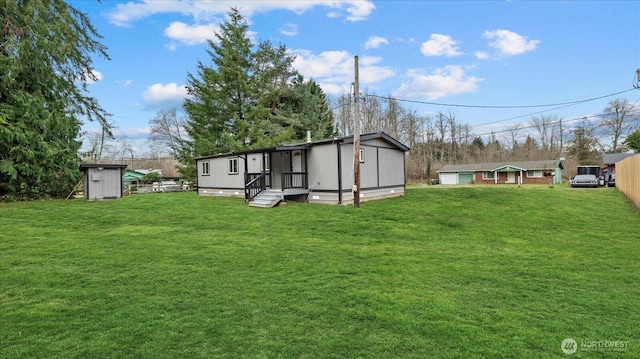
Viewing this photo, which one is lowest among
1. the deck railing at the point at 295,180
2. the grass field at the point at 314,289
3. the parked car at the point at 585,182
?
the grass field at the point at 314,289

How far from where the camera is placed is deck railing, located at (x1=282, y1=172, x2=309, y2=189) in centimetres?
1583

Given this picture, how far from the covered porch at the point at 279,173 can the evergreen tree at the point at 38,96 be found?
838cm

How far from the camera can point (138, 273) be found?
573 centimetres

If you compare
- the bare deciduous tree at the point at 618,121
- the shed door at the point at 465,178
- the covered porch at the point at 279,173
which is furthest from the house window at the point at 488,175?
the covered porch at the point at 279,173

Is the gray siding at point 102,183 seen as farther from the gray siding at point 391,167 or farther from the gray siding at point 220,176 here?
the gray siding at point 391,167

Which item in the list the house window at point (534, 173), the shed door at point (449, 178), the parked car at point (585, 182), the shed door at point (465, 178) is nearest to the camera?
the parked car at point (585, 182)

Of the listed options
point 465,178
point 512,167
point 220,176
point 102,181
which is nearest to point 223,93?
point 220,176

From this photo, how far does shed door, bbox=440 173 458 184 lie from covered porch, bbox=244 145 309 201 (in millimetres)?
32396

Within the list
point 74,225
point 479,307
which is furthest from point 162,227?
point 479,307

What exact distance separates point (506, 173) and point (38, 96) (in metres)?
43.8

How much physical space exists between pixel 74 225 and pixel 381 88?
3425cm

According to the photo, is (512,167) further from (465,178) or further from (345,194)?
(345,194)

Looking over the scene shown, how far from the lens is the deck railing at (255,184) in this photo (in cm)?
1596

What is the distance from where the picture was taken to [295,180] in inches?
636
